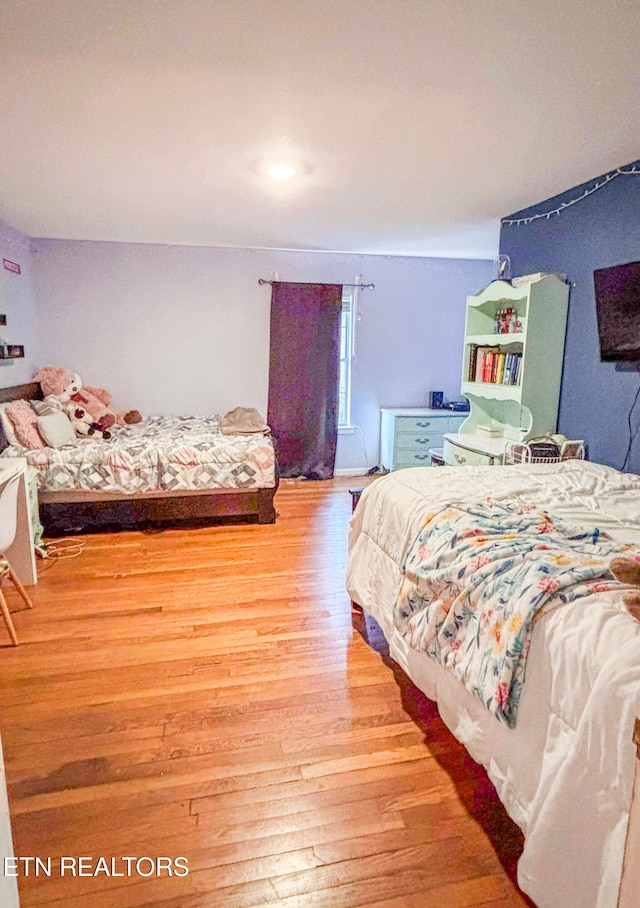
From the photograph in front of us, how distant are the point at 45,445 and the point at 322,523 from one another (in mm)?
2137

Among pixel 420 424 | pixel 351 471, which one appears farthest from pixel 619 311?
pixel 351 471

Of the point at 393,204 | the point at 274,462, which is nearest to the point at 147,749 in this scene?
the point at 274,462

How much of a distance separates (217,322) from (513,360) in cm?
299

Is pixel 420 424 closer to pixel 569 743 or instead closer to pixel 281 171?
pixel 281 171

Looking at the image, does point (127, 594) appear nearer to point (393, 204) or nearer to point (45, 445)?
point (45, 445)

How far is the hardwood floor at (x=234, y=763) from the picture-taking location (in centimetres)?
138

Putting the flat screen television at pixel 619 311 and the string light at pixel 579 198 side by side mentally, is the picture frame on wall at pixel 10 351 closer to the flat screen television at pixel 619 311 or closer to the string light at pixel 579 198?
the string light at pixel 579 198

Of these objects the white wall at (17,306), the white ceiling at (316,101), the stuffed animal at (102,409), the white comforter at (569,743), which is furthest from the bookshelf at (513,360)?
the white wall at (17,306)

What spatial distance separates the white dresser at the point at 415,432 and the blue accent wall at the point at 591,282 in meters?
2.11

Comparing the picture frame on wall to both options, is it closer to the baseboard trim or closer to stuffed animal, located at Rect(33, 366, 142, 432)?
stuffed animal, located at Rect(33, 366, 142, 432)

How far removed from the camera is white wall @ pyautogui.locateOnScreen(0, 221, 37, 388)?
13.8ft

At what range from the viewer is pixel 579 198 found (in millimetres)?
3031

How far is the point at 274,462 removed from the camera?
4.12 m

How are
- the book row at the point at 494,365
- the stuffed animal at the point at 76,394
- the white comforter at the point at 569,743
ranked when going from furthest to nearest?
the stuffed animal at the point at 76,394
the book row at the point at 494,365
the white comforter at the point at 569,743
